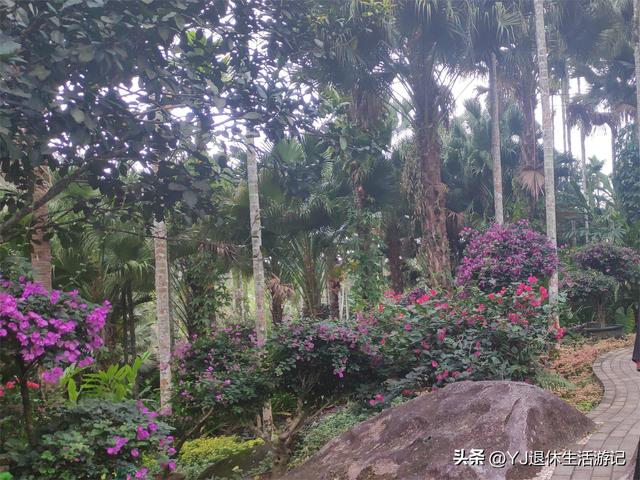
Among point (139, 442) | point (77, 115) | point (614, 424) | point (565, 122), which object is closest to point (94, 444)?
point (139, 442)

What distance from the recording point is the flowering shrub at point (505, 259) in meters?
7.91

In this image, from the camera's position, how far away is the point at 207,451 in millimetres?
8203

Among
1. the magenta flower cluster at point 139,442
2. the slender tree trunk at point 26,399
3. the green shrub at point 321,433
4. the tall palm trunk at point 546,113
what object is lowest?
the green shrub at point 321,433

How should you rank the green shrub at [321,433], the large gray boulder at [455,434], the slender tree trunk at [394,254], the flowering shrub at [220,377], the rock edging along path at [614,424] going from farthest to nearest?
1. the slender tree trunk at [394,254]
2. the green shrub at [321,433]
3. the flowering shrub at [220,377]
4. the large gray boulder at [455,434]
5. the rock edging along path at [614,424]

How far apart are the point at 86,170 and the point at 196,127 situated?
0.91m

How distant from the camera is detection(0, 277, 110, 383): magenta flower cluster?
112 inches

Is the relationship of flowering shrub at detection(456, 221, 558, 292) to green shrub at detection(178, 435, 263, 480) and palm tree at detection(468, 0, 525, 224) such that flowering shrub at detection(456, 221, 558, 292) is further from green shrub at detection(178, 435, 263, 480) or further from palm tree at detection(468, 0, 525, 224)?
green shrub at detection(178, 435, 263, 480)

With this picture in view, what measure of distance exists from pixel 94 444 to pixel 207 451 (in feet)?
16.9

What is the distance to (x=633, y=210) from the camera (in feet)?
52.1

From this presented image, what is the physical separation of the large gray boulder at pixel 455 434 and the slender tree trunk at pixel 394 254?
8.17 m

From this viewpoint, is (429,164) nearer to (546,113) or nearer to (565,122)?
(546,113)

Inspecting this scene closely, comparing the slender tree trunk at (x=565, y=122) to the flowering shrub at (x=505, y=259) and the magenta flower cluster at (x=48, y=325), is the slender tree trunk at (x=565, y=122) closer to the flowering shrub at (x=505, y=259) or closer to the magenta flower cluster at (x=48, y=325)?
the flowering shrub at (x=505, y=259)

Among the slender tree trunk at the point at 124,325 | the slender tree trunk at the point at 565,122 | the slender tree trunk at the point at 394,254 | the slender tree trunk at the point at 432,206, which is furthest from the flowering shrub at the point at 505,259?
the slender tree trunk at the point at 565,122

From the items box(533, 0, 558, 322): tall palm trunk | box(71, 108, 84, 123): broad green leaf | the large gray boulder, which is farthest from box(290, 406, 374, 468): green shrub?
box(533, 0, 558, 322): tall palm trunk
